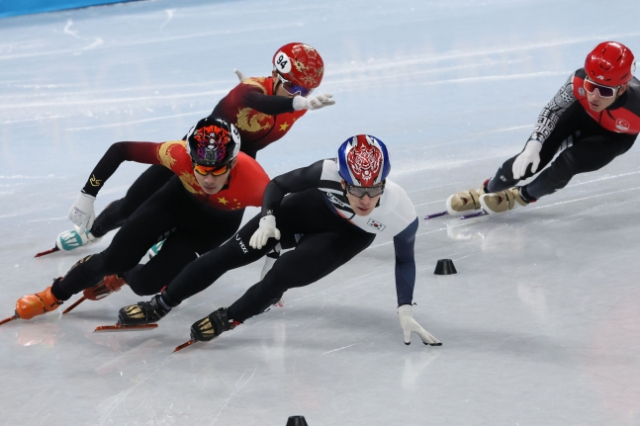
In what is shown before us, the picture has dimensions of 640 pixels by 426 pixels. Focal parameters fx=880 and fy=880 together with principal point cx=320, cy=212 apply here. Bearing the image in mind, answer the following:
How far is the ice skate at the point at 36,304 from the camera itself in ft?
13.6

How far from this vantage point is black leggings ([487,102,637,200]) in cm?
524

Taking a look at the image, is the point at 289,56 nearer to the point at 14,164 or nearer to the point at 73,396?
the point at 73,396

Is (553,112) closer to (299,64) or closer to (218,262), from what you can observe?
(299,64)

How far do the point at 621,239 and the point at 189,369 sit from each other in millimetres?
2659

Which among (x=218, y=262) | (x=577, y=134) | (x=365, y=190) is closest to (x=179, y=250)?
(x=218, y=262)

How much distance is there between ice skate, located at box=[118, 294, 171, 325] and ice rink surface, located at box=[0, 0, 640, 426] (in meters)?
0.08

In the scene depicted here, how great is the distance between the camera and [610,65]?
190 inches

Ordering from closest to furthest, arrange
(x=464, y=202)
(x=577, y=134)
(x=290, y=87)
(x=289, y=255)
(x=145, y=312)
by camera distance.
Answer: (x=289, y=255)
(x=145, y=312)
(x=290, y=87)
(x=577, y=134)
(x=464, y=202)

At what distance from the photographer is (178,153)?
13.2ft

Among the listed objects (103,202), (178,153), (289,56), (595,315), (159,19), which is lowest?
(595,315)

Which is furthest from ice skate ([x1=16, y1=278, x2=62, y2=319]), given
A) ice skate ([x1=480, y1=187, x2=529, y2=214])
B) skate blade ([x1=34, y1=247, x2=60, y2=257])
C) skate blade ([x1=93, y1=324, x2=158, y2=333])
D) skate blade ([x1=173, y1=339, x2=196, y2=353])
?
ice skate ([x1=480, y1=187, x2=529, y2=214])

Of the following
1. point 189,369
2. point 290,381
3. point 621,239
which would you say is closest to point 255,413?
point 290,381

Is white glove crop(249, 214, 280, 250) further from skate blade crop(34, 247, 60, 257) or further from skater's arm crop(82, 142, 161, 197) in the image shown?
skate blade crop(34, 247, 60, 257)

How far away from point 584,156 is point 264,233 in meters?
2.42
